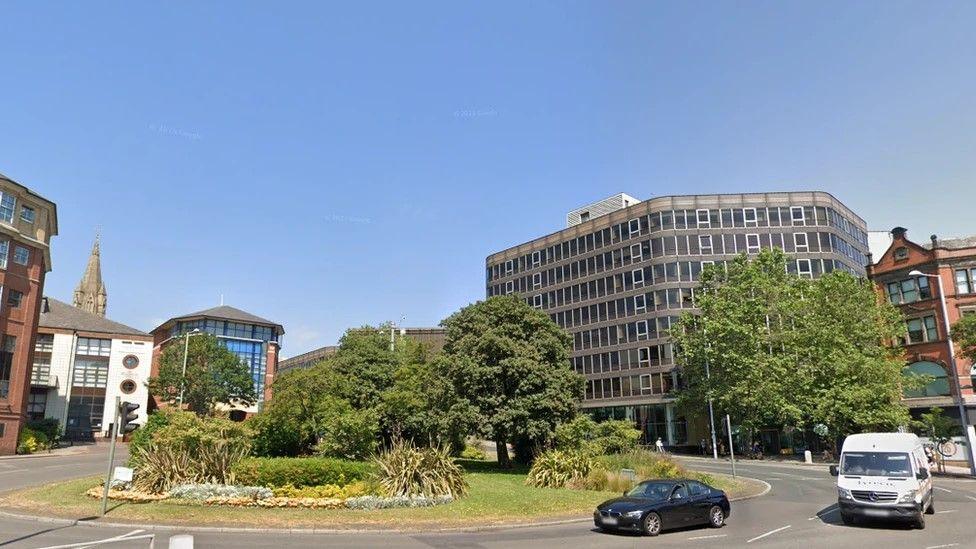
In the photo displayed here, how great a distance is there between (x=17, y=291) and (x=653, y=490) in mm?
54567

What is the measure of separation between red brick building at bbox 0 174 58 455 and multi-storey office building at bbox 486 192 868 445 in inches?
2241

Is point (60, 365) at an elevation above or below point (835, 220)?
below

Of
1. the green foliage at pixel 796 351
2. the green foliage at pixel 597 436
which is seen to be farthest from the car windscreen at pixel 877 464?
the green foliage at pixel 796 351

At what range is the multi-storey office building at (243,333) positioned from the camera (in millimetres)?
Answer: 96438

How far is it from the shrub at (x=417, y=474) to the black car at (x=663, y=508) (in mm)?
6555

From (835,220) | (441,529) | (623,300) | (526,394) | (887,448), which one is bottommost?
(441,529)

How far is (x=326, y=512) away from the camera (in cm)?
2002

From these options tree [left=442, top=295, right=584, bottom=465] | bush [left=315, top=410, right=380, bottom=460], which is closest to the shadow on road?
tree [left=442, top=295, right=584, bottom=465]

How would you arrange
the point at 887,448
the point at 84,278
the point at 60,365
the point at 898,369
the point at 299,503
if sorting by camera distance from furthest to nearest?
1. the point at 84,278
2. the point at 60,365
3. the point at 898,369
4. the point at 299,503
5. the point at 887,448

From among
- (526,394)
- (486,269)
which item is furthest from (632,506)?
(486,269)

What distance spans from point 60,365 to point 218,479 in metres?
62.5

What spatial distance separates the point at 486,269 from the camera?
100 meters

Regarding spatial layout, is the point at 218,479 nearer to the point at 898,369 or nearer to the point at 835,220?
the point at 898,369

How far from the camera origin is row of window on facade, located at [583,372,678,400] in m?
72.0
